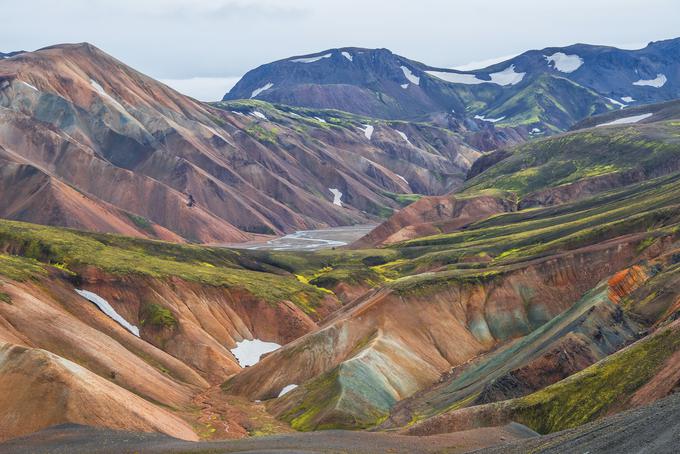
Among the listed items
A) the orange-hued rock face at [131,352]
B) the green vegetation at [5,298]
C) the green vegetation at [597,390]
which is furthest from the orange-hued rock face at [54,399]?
the green vegetation at [597,390]

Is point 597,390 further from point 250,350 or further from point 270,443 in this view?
point 250,350

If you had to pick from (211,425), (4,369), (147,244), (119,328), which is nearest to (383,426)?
(211,425)

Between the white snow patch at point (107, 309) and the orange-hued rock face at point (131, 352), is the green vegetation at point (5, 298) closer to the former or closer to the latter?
the orange-hued rock face at point (131, 352)

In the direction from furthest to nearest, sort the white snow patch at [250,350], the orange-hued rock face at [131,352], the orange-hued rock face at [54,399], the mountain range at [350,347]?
the white snow patch at [250,350] → the orange-hued rock face at [131,352] → the orange-hued rock face at [54,399] → the mountain range at [350,347]

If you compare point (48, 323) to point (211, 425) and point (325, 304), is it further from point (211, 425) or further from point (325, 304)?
point (325, 304)

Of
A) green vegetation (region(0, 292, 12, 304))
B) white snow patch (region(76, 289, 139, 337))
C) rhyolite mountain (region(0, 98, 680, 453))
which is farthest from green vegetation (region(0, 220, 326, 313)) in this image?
green vegetation (region(0, 292, 12, 304))

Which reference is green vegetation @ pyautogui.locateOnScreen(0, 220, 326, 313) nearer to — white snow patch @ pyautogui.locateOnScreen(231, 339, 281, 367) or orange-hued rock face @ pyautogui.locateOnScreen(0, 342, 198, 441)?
white snow patch @ pyautogui.locateOnScreen(231, 339, 281, 367)
